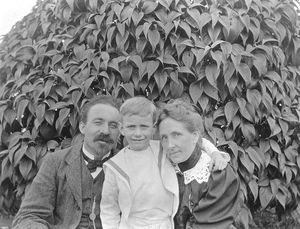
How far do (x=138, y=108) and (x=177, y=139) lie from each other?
0.32 m

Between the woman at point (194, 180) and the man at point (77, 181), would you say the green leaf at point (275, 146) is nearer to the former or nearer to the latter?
the woman at point (194, 180)

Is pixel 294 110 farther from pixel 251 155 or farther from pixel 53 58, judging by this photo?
pixel 53 58

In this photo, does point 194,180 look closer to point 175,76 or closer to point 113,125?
point 113,125

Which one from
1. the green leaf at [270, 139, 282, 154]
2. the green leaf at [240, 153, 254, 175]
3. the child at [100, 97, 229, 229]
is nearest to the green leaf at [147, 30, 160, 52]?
the child at [100, 97, 229, 229]

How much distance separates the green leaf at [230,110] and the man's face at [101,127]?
852 millimetres

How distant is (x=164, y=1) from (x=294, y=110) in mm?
1388

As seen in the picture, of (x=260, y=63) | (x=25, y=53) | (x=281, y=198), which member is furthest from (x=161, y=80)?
(x=281, y=198)

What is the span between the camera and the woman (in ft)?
11.2

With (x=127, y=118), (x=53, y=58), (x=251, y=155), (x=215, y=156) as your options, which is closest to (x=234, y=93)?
(x=251, y=155)

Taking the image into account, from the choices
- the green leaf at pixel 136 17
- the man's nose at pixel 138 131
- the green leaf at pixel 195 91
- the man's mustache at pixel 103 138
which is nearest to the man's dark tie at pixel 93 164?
the man's mustache at pixel 103 138

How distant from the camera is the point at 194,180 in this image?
3.49m

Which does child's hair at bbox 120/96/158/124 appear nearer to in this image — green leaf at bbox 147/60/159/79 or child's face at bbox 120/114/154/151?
child's face at bbox 120/114/154/151

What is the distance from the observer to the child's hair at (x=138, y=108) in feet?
11.5

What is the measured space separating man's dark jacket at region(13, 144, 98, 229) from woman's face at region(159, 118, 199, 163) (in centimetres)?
68
